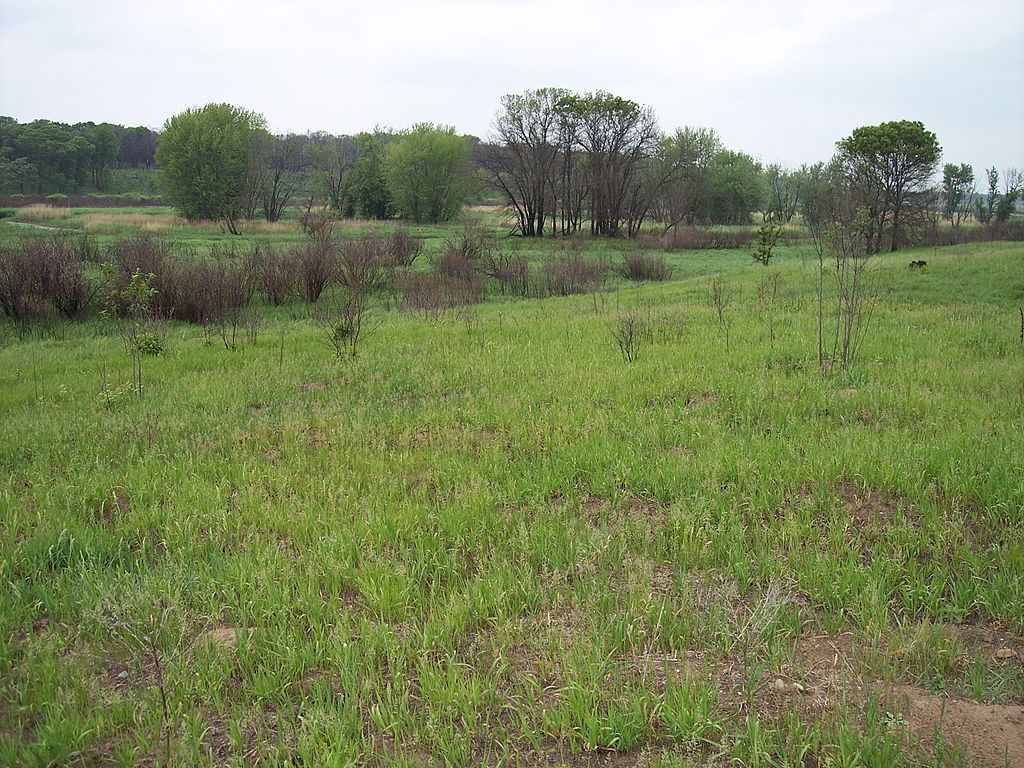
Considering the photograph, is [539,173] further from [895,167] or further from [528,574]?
[528,574]

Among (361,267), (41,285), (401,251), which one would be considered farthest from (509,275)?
(41,285)

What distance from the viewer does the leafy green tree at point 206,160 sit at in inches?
1875

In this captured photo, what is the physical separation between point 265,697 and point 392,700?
1.91 ft

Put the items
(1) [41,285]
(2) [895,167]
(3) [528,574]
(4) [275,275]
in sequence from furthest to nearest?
1. (2) [895,167]
2. (4) [275,275]
3. (1) [41,285]
4. (3) [528,574]

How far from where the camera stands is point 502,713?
293 centimetres

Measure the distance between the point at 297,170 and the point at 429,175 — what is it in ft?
40.8

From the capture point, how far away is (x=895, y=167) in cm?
3681

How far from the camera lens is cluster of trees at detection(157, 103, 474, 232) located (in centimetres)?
4784

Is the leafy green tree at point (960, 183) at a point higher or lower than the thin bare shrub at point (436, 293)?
higher

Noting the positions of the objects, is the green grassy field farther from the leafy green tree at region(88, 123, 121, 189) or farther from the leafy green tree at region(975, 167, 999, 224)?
the leafy green tree at region(88, 123, 121, 189)

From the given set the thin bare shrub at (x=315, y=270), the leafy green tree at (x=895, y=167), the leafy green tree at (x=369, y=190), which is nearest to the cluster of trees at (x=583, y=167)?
the leafy green tree at (x=369, y=190)

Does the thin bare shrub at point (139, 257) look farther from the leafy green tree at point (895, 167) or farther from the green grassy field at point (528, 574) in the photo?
the leafy green tree at point (895, 167)

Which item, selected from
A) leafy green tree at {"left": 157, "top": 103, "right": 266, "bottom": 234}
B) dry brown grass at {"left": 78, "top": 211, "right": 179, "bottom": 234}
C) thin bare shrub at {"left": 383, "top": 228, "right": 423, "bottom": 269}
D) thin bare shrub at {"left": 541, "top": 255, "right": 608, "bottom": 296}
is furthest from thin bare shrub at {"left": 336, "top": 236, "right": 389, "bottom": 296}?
leafy green tree at {"left": 157, "top": 103, "right": 266, "bottom": 234}

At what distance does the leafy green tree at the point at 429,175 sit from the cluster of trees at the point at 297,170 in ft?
0.28
